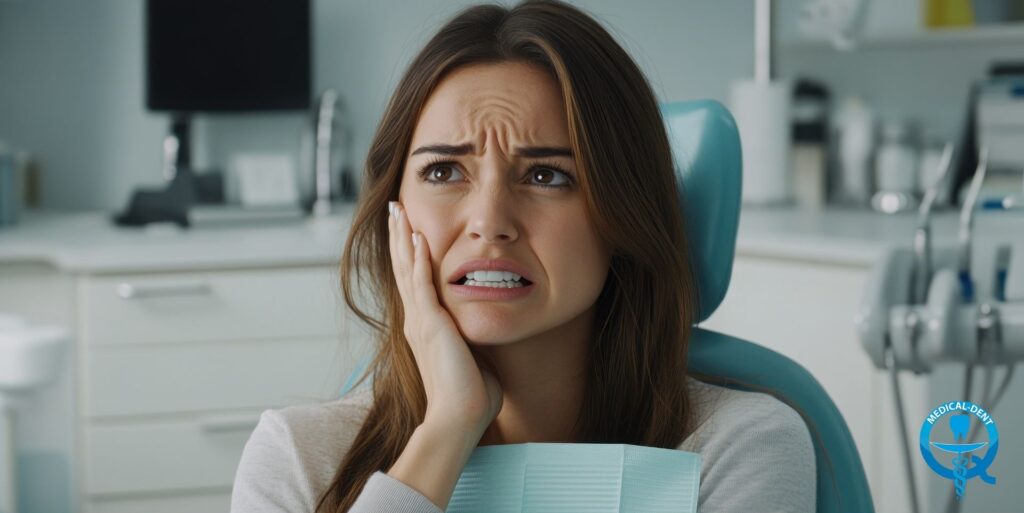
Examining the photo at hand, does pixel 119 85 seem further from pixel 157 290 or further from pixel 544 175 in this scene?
pixel 544 175

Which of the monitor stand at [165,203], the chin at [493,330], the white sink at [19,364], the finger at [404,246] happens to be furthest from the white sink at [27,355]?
the chin at [493,330]

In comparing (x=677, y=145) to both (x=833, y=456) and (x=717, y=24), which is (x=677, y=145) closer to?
(x=833, y=456)

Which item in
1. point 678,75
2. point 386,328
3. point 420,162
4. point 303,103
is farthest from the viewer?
point 678,75

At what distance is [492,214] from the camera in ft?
3.99

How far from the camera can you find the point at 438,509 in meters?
1.16

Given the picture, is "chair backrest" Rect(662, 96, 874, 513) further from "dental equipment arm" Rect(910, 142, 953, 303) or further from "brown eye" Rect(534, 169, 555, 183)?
"dental equipment arm" Rect(910, 142, 953, 303)

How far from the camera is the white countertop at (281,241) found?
2.54 metres

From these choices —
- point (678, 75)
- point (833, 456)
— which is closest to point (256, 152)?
point (678, 75)

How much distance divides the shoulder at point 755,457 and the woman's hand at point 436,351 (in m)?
0.20

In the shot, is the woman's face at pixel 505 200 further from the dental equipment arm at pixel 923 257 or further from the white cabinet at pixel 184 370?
the white cabinet at pixel 184 370

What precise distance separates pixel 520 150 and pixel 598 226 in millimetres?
108

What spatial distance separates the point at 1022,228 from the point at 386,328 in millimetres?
1682

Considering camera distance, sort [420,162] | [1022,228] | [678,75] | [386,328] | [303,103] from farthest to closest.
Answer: [678,75] → [303,103] → [1022,228] → [386,328] → [420,162]

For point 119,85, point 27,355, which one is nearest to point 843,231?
point 27,355
